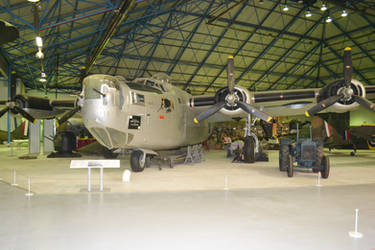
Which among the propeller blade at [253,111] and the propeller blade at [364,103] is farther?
the propeller blade at [253,111]

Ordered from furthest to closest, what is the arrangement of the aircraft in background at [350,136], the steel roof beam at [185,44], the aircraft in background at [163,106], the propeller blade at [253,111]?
the steel roof beam at [185,44]
the aircraft in background at [350,136]
the propeller blade at [253,111]
the aircraft in background at [163,106]

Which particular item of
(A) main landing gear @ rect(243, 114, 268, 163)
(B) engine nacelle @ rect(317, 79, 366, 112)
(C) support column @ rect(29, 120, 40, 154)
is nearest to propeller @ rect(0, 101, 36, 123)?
(C) support column @ rect(29, 120, 40, 154)

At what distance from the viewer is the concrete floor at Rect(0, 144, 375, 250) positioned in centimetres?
387

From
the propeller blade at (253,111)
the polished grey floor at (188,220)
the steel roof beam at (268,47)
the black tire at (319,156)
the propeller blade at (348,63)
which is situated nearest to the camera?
the polished grey floor at (188,220)

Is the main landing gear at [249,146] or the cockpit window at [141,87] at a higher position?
the cockpit window at [141,87]

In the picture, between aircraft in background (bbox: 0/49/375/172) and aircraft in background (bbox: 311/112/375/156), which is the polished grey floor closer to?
aircraft in background (bbox: 0/49/375/172)

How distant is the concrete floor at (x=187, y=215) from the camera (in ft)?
12.7

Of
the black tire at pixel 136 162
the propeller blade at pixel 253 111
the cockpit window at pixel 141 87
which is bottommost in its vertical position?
the black tire at pixel 136 162

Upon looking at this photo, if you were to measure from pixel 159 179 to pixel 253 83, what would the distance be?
119 ft

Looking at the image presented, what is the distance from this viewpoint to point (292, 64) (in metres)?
40.8

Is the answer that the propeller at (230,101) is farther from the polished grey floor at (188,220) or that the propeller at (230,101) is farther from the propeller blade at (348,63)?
the polished grey floor at (188,220)

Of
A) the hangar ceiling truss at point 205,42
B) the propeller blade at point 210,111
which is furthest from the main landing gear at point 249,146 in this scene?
the hangar ceiling truss at point 205,42

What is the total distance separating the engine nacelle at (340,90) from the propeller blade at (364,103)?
244mm

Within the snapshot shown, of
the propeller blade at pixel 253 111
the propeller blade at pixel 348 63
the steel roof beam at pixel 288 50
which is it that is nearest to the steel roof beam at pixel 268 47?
the steel roof beam at pixel 288 50
